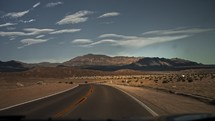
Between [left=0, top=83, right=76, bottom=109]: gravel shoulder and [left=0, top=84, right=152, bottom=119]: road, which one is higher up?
[left=0, top=83, right=76, bottom=109]: gravel shoulder

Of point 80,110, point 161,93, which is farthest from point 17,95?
point 80,110

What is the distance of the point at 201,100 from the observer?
23500 millimetres

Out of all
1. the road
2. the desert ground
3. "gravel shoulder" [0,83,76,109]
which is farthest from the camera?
"gravel shoulder" [0,83,76,109]

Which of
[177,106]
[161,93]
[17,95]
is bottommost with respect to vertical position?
[177,106]

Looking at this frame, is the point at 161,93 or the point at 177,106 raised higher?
the point at 161,93

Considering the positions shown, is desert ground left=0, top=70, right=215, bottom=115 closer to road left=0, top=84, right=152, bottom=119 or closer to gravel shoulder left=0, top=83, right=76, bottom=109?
gravel shoulder left=0, top=83, right=76, bottom=109

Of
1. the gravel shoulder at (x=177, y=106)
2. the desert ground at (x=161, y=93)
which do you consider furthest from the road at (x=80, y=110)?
the desert ground at (x=161, y=93)

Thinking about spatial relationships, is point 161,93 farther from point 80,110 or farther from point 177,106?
point 80,110

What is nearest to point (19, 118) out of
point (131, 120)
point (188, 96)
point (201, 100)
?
→ point (131, 120)

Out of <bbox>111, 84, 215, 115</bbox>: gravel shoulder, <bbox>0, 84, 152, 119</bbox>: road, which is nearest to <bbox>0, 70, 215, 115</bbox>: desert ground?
<bbox>111, 84, 215, 115</bbox>: gravel shoulder

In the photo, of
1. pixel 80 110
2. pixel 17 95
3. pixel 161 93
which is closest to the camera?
pixel 80 110

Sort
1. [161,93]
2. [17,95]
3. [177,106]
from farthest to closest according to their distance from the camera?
1. [161,93]
2. [17,95]
3. [177,106]

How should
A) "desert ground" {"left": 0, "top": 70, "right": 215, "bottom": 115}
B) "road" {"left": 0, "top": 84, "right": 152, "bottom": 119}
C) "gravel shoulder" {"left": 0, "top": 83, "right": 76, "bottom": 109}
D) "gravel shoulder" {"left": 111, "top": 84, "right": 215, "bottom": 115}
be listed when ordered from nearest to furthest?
"road" {"left": 0, "top": 84, "right": 152, "bottom": 119}, "gravel shoulder" {"left": 111, "top": 84, "right": 215, "bottom": 115}, "desert ground" {"left": 0, "top": 70, "right": 215, "bottom": 115}, "gravel shoulder" {"left": 0, "top": 83, "right": 76, "bottom": 109}

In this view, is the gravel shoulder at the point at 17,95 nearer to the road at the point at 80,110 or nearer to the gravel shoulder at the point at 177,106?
the road at the point at 80,110
